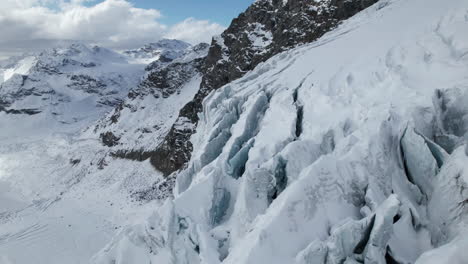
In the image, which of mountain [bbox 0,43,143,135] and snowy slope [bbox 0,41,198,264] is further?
mountain [bbox 0,43,143,135]

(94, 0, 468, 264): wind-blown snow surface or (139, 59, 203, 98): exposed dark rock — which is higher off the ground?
(139, 59, 203, 98): exposed dark rock

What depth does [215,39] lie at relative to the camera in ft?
166

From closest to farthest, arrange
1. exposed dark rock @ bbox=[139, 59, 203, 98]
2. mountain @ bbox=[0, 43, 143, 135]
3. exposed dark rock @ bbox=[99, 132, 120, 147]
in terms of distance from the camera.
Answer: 1. exposed dark rock @ bbox=[99, 132, 120, 147]
2. exposed dark rock @ bbox=[139, 59, 203, 98]
3. mountain @ bbox=[0, 43, 143, 135]

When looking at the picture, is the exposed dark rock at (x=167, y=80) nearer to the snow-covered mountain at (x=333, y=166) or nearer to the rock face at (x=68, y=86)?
the snow-covered mountain at (x=333, y=166)

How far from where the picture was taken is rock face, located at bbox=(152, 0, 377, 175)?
33309 mm

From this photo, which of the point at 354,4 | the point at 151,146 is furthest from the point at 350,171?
the point at 151,146

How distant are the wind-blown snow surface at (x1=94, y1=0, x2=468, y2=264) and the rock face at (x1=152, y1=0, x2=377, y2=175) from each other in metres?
21.5

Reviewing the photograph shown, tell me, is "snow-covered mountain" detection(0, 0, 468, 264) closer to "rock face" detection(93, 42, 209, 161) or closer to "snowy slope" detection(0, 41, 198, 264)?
"snowy slope" detection(0, 41, 198, 264)

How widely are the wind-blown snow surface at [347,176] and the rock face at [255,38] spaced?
70.4 feet

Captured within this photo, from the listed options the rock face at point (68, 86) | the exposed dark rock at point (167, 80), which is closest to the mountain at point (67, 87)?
the rock face at point (68, 86)

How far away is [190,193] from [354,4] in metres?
29.1

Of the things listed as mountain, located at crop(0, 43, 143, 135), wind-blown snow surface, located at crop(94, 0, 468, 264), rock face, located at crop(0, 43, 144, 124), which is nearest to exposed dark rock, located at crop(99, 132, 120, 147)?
wind-blown snow surface, located at crop(94, 0, 468, 264)

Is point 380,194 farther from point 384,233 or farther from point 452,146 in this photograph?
point 452,146

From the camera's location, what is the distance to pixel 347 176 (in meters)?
7.13
